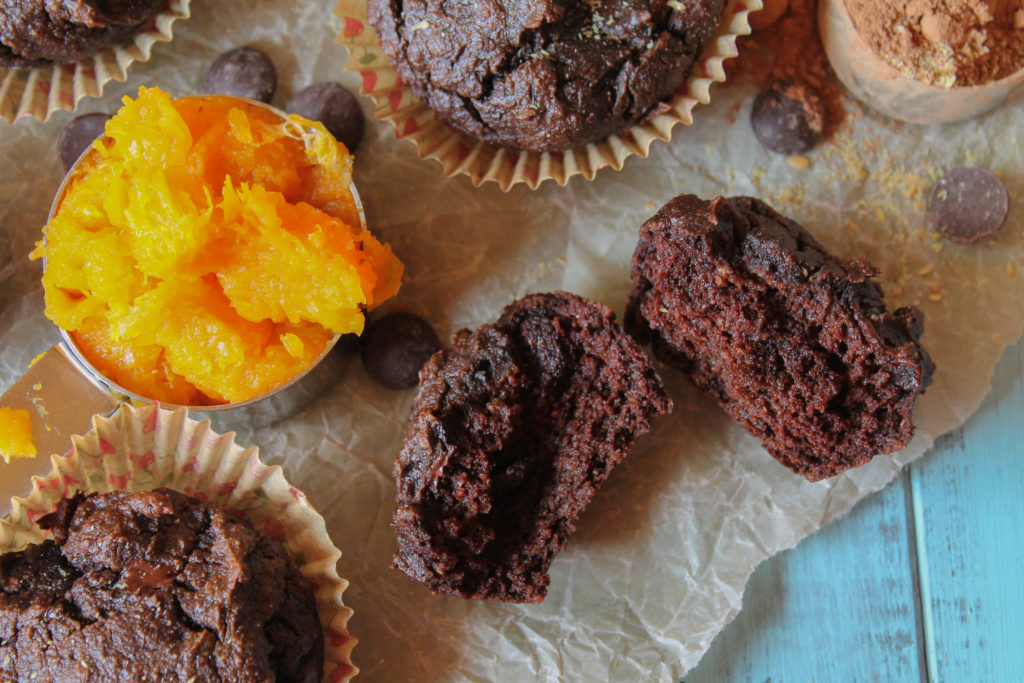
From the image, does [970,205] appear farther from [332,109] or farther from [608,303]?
[332,109]

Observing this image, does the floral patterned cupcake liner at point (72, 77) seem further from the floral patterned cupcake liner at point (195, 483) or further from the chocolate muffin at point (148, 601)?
Result: the chocolate muffin at point (148, 601)

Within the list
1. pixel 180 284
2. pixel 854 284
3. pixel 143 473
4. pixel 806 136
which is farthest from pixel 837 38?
pixel 143 473

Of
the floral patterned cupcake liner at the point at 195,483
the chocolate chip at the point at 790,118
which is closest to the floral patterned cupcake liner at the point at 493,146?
the chocolate chip at the point at 790,118

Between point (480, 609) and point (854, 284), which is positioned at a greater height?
point (854, 284)

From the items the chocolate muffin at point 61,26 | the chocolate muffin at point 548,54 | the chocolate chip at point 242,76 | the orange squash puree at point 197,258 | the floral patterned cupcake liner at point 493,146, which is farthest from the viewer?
the chocolate chip at point 242,76

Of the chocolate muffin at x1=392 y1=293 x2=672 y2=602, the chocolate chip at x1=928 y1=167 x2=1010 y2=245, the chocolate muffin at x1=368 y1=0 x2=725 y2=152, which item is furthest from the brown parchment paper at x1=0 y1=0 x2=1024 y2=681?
the chocolate muffin at x1=368 y1=0 x2=725 y2=152

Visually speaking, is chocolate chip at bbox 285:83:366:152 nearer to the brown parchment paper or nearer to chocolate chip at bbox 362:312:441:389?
the brown parchment paper

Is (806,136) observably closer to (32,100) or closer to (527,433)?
(527,433)
